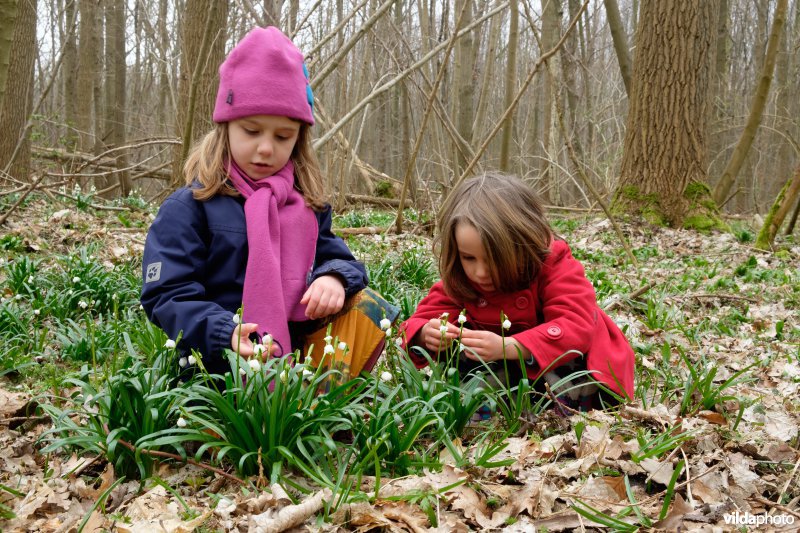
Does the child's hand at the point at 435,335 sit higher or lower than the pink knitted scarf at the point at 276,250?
lower

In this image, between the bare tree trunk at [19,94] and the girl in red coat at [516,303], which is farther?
the bare tree trunk at [19,94]

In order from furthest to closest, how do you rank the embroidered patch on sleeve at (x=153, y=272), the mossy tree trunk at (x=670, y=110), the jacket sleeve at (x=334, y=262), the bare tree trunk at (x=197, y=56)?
the mossy tree trunk at (x=670, y=110), the bare tree trunk at (x=197, y=56), the jacket sleeve at (x=334, y=262), the embroidered patch on sleeve at (x=153, y=272)

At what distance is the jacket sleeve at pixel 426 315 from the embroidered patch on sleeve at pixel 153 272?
1.07 m

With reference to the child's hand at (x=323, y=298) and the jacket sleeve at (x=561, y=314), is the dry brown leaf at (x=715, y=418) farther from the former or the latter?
the child's hand at (x=323, y=298)

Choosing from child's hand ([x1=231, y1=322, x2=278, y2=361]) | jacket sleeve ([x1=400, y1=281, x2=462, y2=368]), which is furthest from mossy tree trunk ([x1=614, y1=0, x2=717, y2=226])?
child's hand ([x1=231, y1=322, x2=278, y2=361])

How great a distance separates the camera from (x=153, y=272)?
2625 millimetres

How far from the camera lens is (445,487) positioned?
6.50ft

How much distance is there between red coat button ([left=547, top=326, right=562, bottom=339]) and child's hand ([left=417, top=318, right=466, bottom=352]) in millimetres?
392

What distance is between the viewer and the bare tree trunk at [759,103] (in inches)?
283

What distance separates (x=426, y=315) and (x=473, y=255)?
0.43 m

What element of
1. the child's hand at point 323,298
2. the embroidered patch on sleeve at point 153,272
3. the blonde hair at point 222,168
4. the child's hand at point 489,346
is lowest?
the child's hand at point 489,346

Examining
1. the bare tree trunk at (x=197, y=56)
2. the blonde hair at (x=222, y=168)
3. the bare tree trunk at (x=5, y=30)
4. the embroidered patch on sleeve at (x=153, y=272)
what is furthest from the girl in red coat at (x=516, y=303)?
the bare tree trunk at (x=197, y=56)

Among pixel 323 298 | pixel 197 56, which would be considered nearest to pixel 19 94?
pixel 197 56

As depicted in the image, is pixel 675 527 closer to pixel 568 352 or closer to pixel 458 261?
pixel 568 352
